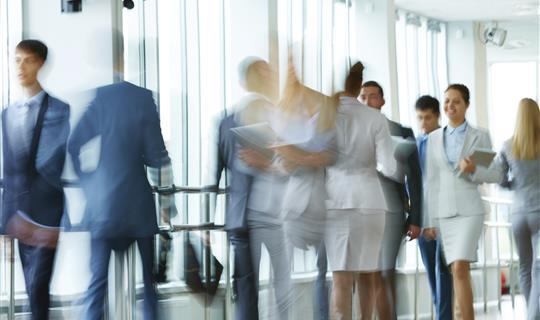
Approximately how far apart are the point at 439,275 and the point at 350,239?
159 centimetres

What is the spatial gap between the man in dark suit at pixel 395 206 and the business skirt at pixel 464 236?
327 millimetres

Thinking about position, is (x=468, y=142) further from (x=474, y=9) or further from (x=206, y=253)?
(x=474, y=9)

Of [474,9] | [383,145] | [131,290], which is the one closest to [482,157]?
[383,145]

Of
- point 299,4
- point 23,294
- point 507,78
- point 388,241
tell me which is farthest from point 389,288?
point 507,78

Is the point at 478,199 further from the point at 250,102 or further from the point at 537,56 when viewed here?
the point at 537,56

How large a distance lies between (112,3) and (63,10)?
1.08 feet

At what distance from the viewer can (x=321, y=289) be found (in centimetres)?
722

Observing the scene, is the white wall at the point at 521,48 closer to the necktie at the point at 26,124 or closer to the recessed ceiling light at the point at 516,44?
the recessed ceiling light at the point at 516,44

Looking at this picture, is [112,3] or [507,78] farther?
[507,78]

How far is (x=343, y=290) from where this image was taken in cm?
612

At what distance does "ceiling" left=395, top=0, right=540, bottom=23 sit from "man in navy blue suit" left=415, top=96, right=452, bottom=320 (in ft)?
13.4

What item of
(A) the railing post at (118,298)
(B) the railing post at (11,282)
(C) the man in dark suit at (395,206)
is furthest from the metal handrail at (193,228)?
(C) the man in dark suit at (395,206)

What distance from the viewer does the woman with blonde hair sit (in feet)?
23.6

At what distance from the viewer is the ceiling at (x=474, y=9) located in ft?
38.5
